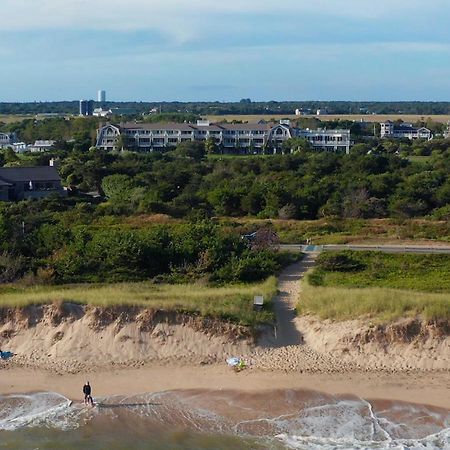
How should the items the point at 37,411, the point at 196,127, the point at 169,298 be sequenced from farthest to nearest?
1. the point at 196,127
2. the point at 169,298
3. the point at 37,411

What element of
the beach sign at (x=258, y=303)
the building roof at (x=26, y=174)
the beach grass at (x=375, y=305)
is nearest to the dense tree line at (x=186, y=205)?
the building roof at (x=26, y=174)

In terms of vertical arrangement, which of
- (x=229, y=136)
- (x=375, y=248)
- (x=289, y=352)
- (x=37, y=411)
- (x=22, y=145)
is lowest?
(x=37, y=411)

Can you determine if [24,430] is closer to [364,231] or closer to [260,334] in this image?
[260,334]

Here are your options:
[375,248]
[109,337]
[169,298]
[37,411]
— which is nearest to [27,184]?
[375,248]

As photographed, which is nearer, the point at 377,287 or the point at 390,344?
the point at 390,344

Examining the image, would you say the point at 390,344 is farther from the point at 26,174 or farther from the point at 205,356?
the point at 26,174

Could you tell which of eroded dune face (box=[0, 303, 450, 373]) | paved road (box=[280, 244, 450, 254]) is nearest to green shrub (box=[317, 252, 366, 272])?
paved road (box=[280, 244, 450, 254])

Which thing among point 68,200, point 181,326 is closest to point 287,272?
point 181,326
